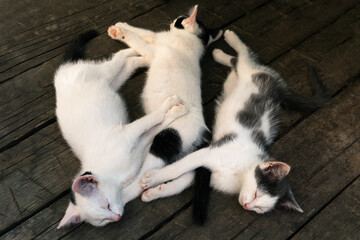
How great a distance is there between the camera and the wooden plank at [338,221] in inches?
78.0

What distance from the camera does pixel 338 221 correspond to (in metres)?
2.03

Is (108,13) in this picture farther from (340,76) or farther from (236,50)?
(340,76)

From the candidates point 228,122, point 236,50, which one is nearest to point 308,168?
point 228,122

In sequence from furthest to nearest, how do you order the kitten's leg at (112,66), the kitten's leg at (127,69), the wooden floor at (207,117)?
the kitten's leg at (127,69)
the kitten's leg at (112,66)
the wooden floor at (207,117)

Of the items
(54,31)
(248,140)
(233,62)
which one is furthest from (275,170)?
(54,31)

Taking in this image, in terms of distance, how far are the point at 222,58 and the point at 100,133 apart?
4.00ft

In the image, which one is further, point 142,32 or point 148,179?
point 142,32

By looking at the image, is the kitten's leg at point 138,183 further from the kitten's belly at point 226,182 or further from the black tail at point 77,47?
the black tail at point 77,47

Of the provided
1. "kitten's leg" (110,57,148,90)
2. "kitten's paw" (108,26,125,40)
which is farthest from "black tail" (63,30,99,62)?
"kitten's leg" (110,57,148,90)

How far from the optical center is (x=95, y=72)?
2.31m

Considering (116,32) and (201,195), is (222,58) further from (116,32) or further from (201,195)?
(201,195)

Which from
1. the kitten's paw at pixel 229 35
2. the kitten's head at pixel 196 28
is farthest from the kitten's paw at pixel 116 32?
the kitten's paw at pixel 229 35

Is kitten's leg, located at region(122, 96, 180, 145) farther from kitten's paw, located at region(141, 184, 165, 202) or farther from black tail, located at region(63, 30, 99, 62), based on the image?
black tail, located at region(63, 30, 99, 62)

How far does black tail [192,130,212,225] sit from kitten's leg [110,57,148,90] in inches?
36.8
